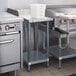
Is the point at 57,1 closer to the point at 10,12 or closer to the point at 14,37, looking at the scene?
the point at 10,12

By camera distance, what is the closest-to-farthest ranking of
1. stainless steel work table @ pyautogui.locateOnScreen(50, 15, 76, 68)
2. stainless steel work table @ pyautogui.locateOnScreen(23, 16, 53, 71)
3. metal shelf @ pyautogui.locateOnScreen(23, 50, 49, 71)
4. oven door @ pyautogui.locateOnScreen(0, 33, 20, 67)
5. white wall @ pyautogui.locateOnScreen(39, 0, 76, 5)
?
oven door @ pyautogui.locateOnScreen(0, 33, 20, 67)
stainless steel work table @ pyautogui.locateOnScreen(23, 16, 53, 71)
metal shelf @ pyautogui.locateOnScreen(23, 50, 49, 71)
stainless steel work table @ pyautogui.locateOnScreen(50, 15, 76, 68)
white wall @ pyautogui.locateOnScreen(39, 0, 76, 5)

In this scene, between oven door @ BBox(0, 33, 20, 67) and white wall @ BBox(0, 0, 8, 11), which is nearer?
oven door @ BBox(0, 33, 20, 67)

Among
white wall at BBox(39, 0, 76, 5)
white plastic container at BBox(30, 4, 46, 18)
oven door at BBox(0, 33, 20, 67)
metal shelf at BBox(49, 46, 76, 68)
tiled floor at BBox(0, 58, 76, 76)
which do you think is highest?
white wall at BBox(39, 0, 76, 5)

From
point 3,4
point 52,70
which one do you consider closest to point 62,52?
point 52,70

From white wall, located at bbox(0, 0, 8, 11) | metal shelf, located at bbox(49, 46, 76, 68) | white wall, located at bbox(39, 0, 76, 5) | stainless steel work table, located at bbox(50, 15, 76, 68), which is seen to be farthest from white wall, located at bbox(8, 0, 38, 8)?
metal shelf, located at bbox(49, 46, 76, 68)

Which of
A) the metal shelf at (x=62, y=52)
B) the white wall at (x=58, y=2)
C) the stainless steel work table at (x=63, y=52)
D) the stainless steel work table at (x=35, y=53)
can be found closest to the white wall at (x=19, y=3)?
the white wall at (x=58, y=2)

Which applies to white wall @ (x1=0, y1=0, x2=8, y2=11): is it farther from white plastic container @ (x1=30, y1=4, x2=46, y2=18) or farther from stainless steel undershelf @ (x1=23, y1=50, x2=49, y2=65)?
stainless steel undershelf @ (x1=23, y1=50, x2=49, y2=65)

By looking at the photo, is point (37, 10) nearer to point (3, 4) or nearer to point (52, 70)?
point (3, 4)

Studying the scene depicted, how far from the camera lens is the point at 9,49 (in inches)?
102

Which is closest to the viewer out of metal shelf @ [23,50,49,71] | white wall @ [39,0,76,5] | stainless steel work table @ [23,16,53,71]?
stainless steel work table @ [23,16,53,71]

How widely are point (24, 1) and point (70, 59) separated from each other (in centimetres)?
141

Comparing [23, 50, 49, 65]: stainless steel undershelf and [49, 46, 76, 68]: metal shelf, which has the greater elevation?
[49, 46, 76, 68]: metal shelf

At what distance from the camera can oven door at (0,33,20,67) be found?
2544 mm

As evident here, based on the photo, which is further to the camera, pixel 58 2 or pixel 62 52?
pixel 58 2
